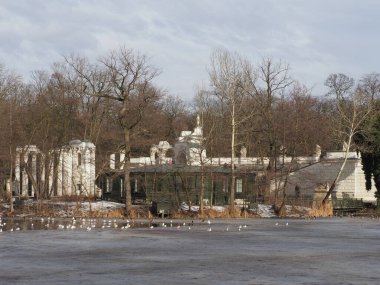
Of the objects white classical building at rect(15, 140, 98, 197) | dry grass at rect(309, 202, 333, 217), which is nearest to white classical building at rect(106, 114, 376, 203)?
white classical building at rect(15, 140, 98, 197)

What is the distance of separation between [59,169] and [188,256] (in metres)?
42.8

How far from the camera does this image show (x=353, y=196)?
71562mm

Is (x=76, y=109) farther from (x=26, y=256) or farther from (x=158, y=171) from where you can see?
(x=26, y=256)

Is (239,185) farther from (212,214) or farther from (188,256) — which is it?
(188,256)

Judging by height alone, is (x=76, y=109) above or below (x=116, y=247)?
above

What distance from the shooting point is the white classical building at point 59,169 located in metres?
58.8

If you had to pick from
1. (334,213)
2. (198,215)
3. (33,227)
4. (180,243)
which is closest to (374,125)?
(334,213)

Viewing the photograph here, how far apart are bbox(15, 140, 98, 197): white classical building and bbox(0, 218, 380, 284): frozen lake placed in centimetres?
2414

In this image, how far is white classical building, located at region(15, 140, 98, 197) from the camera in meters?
58.8

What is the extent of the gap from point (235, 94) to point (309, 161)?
1335 centimetres

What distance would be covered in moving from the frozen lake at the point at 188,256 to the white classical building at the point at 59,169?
2414 centimetres

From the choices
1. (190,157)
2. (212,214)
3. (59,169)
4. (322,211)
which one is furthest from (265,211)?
(59,169)

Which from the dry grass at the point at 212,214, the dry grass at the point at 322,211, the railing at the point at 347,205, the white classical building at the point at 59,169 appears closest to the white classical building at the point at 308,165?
the white classical building at the point at 59,169

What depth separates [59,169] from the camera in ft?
209
